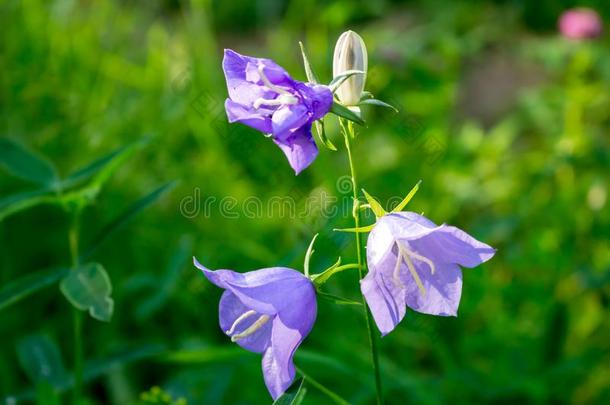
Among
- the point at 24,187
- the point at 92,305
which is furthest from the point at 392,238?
the point at 24,187

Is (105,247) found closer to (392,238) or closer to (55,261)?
(55,261)

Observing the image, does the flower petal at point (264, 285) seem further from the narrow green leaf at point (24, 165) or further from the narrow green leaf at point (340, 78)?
the narrow green leaf at point (24, 165)

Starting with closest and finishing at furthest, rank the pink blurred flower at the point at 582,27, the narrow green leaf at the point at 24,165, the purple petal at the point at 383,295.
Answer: the purple petal at the point at 383,295
the narrow green leaf at the point at 24,165
the pink blurred flower at the point at 582,27

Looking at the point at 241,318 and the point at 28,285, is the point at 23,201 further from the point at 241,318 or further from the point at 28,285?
the point at 241,318

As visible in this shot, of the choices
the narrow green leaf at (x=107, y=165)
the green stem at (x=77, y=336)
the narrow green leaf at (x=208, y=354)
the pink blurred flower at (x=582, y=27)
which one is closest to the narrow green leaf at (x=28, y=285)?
the green stem at (x=77, y=336)

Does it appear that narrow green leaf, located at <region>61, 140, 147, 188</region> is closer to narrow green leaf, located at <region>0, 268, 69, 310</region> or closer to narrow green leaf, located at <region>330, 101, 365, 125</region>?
narrow green leaf, located at <region>0, 268, 69, 310</region>

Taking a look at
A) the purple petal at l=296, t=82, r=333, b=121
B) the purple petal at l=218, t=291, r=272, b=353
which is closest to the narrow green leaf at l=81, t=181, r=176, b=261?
the purple petal at l=218, t=291, r=272, b=353

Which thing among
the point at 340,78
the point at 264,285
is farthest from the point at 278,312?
the point at 340,78
